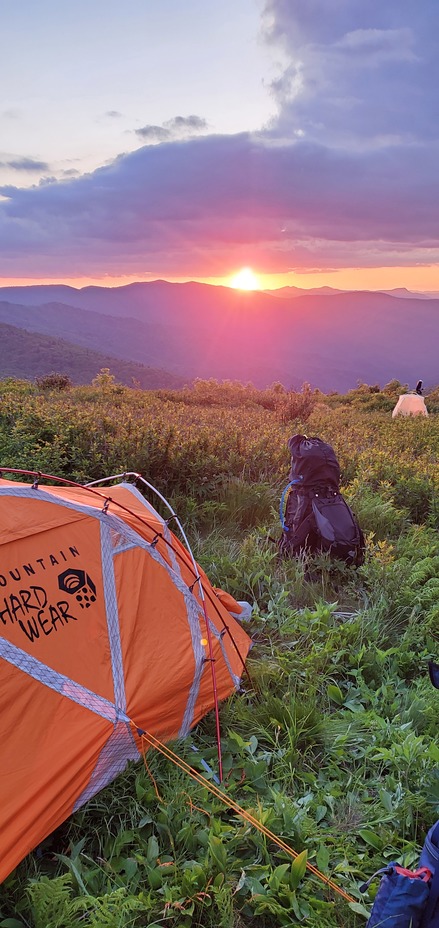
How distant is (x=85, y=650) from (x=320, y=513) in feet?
10.5

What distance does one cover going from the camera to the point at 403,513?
695 cm

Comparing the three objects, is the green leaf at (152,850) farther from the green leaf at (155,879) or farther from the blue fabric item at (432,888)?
the blue fabric item at (432,888)

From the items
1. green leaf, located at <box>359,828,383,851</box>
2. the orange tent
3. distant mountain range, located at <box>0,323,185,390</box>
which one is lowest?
green leaf, located at <box>359,828,383,851</box>

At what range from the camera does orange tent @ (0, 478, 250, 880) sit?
2885 millimetres

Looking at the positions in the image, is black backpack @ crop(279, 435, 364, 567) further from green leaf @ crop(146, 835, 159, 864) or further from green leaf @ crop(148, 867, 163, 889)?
green leaf @ crop(148, 867, 163, 889)

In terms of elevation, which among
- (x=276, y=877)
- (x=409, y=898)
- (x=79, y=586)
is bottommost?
(x=276, y=877)

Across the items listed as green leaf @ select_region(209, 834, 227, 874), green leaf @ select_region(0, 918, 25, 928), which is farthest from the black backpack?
green leaf @ select_region(0, 918, 25, 928)

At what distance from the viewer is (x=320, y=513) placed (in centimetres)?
584

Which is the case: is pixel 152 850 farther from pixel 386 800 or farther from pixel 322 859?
pixel 386 800

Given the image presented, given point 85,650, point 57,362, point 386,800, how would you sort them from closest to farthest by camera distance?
1. point 386,800
2. point 85,650
3. point 57,362

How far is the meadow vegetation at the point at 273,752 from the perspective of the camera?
103 inches

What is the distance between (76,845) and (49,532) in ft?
5.39

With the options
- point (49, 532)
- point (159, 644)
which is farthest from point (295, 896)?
point (49, 532)

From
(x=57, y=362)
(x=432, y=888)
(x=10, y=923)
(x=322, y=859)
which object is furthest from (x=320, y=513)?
(x=57, y=362)
